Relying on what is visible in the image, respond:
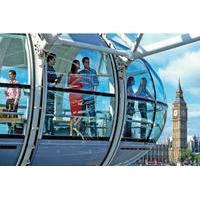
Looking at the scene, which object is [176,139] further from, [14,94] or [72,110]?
[14,94]

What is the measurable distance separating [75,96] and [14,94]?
28.2 inches

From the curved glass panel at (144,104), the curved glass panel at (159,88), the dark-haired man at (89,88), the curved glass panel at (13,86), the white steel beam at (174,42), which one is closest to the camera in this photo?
the curved glass panel at (13,86)

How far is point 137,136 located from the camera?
885cm

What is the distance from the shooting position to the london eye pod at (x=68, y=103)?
8.21 metres

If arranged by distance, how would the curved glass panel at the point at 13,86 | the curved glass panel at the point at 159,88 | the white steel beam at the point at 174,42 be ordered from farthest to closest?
the curved glass panel at the point at 159,88 < the white steel beam at the point at 174,42 < the curved glass panel at the point at 13,86

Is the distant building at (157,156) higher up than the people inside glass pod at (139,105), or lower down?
lower down

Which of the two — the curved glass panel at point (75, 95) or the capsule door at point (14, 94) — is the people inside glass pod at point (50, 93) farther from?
the capsule door at point (14, 94)

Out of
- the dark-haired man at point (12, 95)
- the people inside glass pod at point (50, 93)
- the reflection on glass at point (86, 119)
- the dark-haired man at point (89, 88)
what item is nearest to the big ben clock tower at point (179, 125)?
the reflection on glass at point (86, 119)

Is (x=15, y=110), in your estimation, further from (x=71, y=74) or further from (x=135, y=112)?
(x=135, y=112)

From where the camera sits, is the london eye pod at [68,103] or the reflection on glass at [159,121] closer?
the london eye pod at [68,103]
